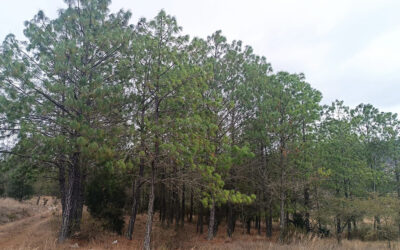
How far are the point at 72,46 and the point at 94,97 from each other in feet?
6.35

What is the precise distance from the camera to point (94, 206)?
46.3 feet

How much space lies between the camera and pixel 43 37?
9.48 metres

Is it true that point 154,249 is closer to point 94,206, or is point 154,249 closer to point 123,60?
point 94,206

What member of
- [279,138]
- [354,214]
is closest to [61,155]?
[279,138]

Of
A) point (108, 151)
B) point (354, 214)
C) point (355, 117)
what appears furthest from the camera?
point (355, 117)

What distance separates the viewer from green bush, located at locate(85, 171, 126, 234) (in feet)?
45.1

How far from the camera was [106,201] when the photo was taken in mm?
14109

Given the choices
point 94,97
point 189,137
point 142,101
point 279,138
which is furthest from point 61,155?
point 279,138

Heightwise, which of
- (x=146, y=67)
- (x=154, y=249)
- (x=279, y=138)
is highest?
(x=146, y=67)

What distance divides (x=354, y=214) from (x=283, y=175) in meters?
4.99

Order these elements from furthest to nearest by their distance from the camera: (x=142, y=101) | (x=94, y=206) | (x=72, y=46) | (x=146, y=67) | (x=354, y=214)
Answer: (x=354, y=214) < (x=94, y=206) < (x=142, y=101) < (x=146, y=67) < (x=72, y=46)

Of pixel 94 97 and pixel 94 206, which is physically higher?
pixel 94 97

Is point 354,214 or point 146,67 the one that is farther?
point 354,214

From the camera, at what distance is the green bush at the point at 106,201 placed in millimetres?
13750
